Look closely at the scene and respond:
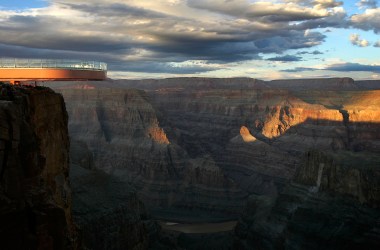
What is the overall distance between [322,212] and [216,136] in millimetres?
79186

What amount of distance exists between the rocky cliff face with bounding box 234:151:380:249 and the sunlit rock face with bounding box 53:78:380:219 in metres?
30.2

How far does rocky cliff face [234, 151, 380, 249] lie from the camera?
48500 millimetres

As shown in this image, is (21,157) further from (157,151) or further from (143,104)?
(143,104)

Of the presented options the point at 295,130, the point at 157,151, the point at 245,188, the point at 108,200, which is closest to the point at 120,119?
the point at 157,151

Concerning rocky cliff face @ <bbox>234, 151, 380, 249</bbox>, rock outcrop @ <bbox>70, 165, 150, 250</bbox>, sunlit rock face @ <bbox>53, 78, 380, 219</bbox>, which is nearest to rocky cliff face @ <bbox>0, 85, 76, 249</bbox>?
rock outcrop @ <bbox>70, 165, 150, 250</bbox>

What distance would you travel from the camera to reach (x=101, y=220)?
1789 inches

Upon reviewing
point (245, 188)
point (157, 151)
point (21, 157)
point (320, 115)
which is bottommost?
point (245, 188)

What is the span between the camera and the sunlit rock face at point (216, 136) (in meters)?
94.6

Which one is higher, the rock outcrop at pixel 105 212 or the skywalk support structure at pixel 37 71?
the skywalk support structure at pixel 37 71

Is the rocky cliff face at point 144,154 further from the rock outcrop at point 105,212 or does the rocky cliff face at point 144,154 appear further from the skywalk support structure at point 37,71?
the skywalk support structure at point 37,71

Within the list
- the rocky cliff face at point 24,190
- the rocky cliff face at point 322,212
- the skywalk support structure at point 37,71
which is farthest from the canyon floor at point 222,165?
the skywalk support structure at point 37,71

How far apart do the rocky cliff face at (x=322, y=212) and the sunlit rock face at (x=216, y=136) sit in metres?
30.2

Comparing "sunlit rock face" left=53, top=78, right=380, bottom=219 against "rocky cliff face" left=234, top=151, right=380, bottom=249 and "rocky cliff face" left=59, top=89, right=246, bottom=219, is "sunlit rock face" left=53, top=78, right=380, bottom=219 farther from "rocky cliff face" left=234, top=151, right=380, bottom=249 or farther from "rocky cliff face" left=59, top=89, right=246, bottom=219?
"rocky cliff face" left=234, top=151, right=380, bottom=249

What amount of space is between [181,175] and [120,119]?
2464 cm
